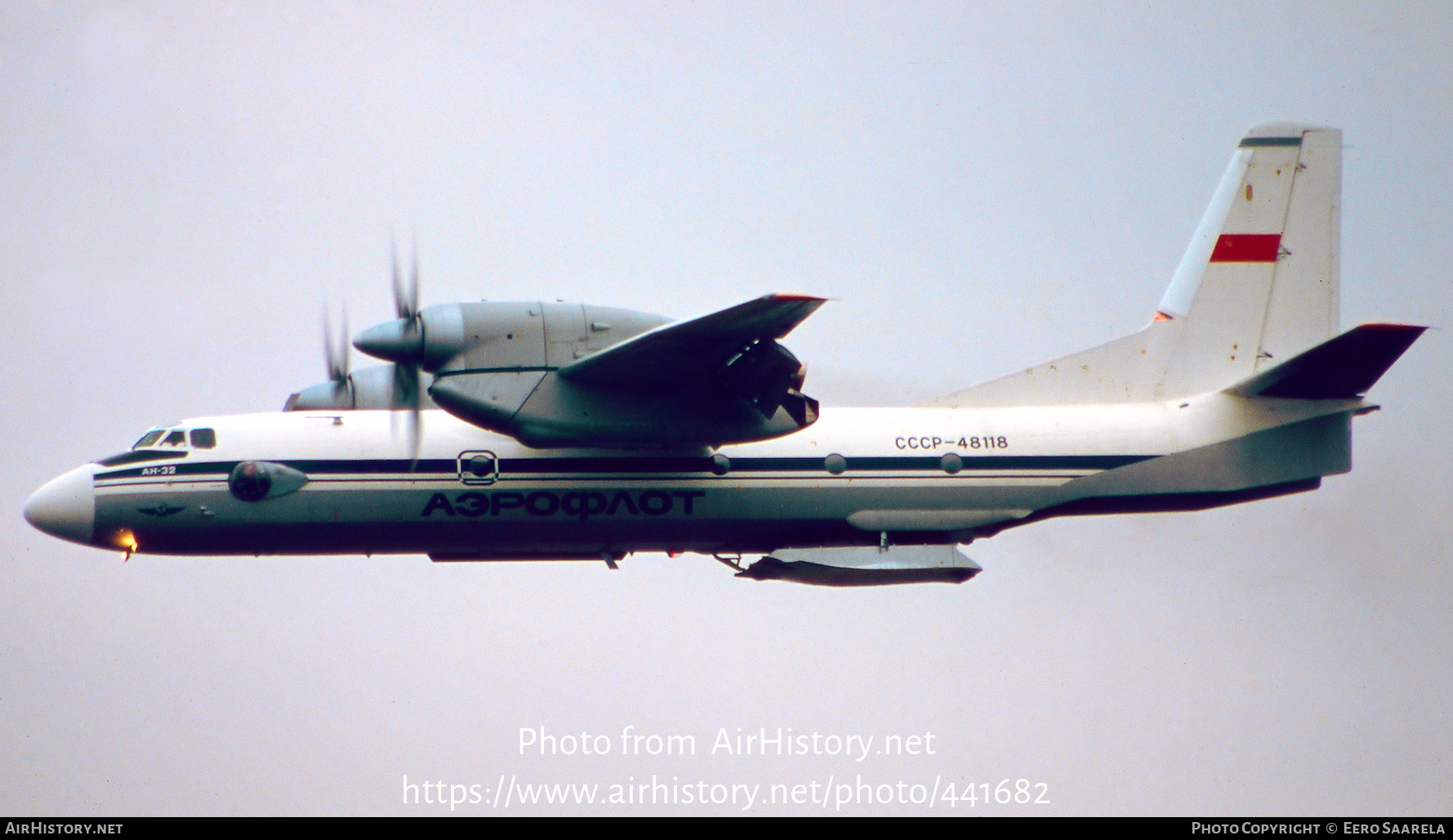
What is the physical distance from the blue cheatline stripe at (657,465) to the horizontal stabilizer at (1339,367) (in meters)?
1.75

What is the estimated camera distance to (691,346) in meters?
14.7

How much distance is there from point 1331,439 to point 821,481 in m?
6.15

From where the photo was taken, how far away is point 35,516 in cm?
1599

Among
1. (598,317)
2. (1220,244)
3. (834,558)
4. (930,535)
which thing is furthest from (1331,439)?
(598,317)

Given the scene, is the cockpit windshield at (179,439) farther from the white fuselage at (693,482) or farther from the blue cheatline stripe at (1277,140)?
the blue cheatline stripe at (1277,140)

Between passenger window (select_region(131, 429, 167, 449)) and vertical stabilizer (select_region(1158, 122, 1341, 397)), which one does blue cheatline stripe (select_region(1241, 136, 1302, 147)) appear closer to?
vertical stabilizer (select_region(1158, 122, 1341, 397))

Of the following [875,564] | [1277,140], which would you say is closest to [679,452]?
[875,564]

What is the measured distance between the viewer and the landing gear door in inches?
634

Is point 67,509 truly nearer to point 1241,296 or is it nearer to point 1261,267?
point 1241,296

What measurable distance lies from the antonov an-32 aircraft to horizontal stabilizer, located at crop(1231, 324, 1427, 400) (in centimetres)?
4

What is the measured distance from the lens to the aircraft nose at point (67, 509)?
1591cm

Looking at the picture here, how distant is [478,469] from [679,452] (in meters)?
2.26

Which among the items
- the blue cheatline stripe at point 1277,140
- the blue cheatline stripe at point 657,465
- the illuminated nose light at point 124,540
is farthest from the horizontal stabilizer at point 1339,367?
the illuminated nose light at point 124,540

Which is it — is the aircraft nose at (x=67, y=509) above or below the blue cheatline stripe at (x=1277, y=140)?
below
